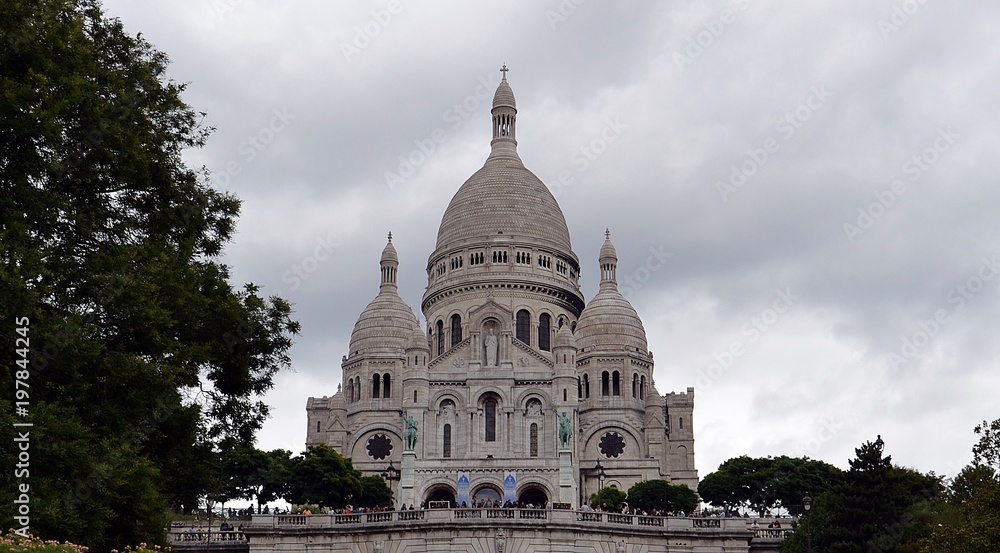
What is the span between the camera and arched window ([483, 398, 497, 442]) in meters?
95.6

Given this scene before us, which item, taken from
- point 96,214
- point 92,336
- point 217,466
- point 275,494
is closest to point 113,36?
point 96,214

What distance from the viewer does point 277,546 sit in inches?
1818

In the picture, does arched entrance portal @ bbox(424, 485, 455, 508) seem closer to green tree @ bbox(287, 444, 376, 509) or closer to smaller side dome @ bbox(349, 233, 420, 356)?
green tree @ bbox(287, 444, 376, 509)

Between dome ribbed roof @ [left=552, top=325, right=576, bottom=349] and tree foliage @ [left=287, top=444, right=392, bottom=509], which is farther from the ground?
dome ribbed roof @ [left=552, top=325, right=576, bottom=349]

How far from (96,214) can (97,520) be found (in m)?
7.14

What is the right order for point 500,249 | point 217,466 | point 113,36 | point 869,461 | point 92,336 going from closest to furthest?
point 92,336 → point 113,36 → point 217,466 → point 869,461 → point 500,249

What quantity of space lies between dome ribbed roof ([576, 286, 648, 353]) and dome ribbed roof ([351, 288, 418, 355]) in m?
13.9

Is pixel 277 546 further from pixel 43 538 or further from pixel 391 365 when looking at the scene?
pixel 391 365

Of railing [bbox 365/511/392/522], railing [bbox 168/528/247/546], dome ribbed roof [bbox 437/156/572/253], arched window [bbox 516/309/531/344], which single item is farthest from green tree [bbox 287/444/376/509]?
dome ribbed roof [bbox 437/156/572/253]

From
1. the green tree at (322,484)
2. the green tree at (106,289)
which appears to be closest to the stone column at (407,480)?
the green tree at (322,484)

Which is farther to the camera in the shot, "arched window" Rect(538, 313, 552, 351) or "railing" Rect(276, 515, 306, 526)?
"arched window" Rect(538, 313, 552, 351)

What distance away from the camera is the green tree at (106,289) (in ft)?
86.0

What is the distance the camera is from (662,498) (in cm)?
8569

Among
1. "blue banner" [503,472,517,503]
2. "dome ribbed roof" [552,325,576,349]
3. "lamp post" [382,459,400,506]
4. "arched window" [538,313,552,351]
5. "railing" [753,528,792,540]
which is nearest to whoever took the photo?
"railing" [753,528,792,540]
